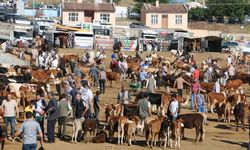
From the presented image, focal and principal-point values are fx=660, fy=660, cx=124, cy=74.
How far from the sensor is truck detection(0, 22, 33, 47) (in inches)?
2164

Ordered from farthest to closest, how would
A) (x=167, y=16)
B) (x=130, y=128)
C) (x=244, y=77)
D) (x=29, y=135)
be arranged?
1. (x=167, y=16)
2. (x=244, y=77)
3. (x=130, y=128)
4. (x=29, y=135)

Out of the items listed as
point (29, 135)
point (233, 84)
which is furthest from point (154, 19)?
point (29, 135)

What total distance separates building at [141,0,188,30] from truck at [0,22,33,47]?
26896mm

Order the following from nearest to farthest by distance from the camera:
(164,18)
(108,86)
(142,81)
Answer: (142,81) < (108,86) < (164,18)

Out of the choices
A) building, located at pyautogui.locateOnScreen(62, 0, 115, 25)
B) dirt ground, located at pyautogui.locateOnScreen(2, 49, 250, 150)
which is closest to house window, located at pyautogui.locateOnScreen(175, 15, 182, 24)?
building, located at pyautogui.locateOnScreen(62, 0, 115, 25)

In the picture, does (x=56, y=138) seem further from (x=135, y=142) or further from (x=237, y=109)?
(x=237, y=109)

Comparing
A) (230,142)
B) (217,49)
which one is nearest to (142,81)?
(230,142)

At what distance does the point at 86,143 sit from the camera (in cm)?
2180

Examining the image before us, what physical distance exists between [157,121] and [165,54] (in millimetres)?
36422

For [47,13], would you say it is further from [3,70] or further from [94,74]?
[94,74]

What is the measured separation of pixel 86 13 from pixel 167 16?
38.2 ft

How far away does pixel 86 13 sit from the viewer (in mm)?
83312

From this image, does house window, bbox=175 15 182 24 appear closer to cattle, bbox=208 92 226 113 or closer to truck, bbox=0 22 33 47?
truck, bbox=0 22 33 47

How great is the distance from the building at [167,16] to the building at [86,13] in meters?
7.52
